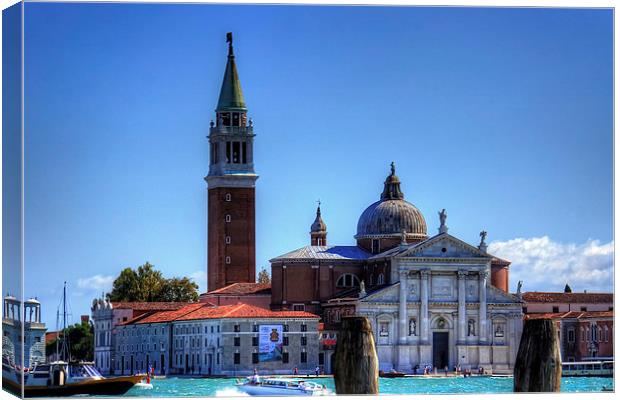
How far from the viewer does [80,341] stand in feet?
225

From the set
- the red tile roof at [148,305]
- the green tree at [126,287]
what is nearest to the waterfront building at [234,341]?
the red tile roof at [148,305]

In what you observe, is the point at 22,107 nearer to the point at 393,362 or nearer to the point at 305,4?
the point at 305,4

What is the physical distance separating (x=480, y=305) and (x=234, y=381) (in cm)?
1159

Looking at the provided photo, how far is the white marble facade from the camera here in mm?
59188

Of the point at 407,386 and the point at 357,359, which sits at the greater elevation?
the point at 357,359

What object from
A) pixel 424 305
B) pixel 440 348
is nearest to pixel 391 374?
pixel 424 305

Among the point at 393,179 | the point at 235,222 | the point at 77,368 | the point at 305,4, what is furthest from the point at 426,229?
the point at 305,4

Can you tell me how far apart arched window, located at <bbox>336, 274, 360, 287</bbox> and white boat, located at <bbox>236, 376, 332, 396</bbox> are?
13.2 metres

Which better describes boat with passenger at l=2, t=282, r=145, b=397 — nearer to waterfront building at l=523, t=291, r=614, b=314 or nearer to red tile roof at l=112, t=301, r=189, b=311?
red tile roof at l=112, t=301, r=189, b=311

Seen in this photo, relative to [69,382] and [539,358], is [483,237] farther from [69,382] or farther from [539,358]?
[539,358]

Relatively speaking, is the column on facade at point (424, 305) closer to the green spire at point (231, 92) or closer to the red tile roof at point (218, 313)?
the red tile roof at point (218, 313)

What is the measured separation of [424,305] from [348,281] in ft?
11.5

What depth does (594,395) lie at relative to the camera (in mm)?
28672

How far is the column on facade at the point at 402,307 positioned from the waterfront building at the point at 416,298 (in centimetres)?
3
